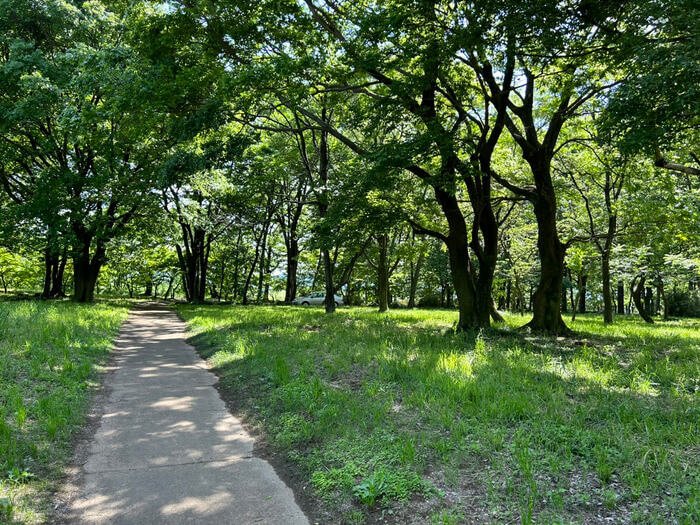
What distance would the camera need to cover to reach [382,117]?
32.3 feet

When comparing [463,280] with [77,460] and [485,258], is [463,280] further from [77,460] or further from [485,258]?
[77,460]

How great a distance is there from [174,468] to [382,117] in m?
8.42

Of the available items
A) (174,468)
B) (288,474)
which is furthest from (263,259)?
(288,474)

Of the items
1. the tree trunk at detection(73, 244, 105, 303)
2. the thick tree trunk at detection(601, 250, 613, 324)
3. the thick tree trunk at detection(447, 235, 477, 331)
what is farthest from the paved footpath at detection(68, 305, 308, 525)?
the thick tree trunk at detection(601, 250, 613, 324)

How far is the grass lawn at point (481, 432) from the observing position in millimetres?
3018

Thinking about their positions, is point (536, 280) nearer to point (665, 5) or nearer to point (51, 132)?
point (665, 5)

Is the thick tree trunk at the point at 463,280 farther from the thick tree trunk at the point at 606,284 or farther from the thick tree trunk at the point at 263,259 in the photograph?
the thick tree trunk at the point at 263,259

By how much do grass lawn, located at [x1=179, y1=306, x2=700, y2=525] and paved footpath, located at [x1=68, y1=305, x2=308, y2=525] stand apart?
0.36 m

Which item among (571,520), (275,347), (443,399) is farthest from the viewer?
(275,347)

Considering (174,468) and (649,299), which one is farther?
(649,299)

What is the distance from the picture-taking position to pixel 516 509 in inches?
116

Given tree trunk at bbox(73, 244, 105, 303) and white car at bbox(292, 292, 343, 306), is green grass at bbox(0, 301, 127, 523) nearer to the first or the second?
tree trunk at bbox(73, 244, 105, 303)

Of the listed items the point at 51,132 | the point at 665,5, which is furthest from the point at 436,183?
the point at 51,132

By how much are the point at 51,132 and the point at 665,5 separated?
20746mm
